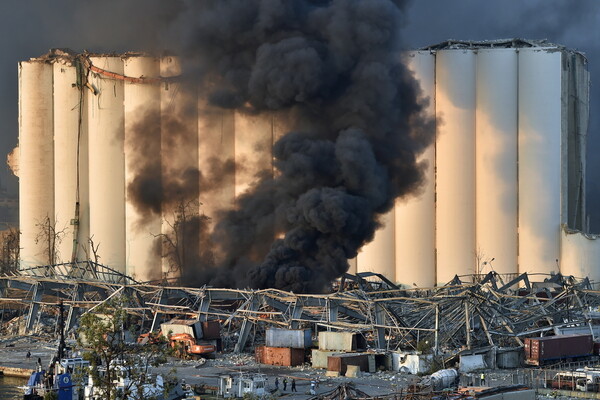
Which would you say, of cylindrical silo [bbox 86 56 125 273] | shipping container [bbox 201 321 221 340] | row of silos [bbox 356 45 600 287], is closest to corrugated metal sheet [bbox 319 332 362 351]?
shipping container [bbox 201 321 221 340]

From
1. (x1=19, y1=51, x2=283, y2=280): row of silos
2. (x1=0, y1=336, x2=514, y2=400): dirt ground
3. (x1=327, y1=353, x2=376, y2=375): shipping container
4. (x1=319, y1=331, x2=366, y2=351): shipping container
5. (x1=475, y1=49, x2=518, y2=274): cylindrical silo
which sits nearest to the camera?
(x1=0, y1=336, x2=514, y2=400): dirt ground

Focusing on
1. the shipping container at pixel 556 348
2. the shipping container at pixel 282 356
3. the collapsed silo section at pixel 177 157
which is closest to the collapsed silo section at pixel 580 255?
the shipping container at pixel 556 348

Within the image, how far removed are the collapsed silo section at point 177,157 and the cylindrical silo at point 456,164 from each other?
15208 millimetres

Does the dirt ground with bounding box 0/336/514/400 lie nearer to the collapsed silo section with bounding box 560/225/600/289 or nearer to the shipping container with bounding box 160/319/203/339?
the shipping container with bounding box 160/319/203/339

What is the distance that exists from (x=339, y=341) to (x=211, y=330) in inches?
275

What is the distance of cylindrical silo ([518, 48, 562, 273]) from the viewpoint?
225 ft

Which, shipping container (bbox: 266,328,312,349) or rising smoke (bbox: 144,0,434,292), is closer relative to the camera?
shipping container (bbox: 266,328,312,349)

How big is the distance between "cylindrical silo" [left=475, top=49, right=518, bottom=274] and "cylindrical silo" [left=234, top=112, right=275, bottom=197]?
1413cm

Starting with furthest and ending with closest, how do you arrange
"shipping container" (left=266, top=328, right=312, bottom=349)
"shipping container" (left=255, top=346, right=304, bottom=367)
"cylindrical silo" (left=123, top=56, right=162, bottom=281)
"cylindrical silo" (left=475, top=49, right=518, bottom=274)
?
"cylindrical silo" (left=475, top=49, right=518, bottom=274)
"cylindrical silo" (left=123, top=56, right=162, bottom=281)
"shipping container" (left=266, top=328, right=312, bottom=349)
"shipping container" (left=255, top=346, right=304, bottom=367)

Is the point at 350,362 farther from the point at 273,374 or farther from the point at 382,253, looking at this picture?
the point at 382,253

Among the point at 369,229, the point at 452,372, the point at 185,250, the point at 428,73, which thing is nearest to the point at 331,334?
the point at 452,372

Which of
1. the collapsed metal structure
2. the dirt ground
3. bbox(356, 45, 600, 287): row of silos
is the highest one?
bbox(356, 45, 600, 287): row of silos

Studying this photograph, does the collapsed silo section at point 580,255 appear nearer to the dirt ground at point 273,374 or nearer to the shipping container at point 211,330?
the dirt ground at point 273,374

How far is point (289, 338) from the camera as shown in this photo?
4750 centimetres
